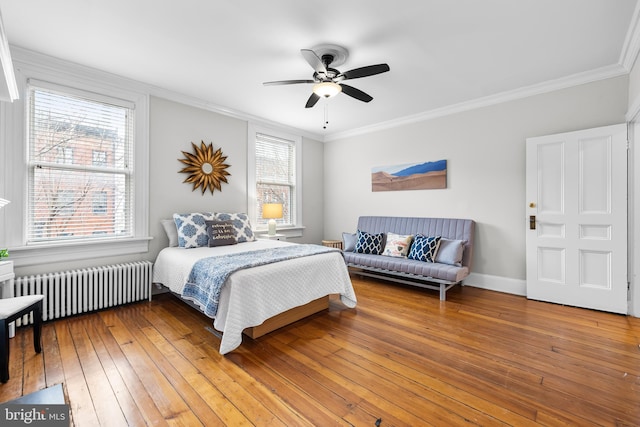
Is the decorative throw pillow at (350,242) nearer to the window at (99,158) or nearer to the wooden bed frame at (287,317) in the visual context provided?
the wooden bed frame at (287,317)

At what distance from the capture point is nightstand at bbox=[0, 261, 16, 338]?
2430mm

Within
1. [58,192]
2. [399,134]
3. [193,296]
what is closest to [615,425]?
[193,296]

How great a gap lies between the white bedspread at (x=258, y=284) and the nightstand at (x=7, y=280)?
3.89 feet

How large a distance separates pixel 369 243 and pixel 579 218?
249 centimetres

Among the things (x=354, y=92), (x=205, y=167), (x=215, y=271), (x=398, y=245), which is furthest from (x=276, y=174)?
(x=215, y=271)

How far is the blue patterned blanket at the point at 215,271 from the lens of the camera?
234cm

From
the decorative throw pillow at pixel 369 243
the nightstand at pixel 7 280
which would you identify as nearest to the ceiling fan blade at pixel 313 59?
the decorative throw pillow at pixel 369 243

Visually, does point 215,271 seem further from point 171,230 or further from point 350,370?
point 171,230

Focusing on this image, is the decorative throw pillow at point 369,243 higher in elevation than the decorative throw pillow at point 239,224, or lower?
lower

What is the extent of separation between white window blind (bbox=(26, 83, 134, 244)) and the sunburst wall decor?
2.27 feet

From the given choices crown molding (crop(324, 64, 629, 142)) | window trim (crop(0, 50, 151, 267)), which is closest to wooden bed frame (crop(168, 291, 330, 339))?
window trim (crop(0, 50, 151, 267))

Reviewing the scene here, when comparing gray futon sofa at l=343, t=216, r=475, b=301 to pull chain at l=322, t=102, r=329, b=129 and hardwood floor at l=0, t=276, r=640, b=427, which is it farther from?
pull chain at l=322, t=102, r=329, b=129

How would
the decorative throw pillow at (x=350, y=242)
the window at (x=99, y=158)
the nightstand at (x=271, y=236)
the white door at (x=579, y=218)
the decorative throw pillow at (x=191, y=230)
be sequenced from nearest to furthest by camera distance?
the white door at (x=579, y=218), the window at (x=99, y=158), the decorative throw pillow at (x=191, y=230), the nightstand at (x=271, y=236), the decorative throw pillow at (x=350, y=242)

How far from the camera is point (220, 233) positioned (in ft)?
12.0
